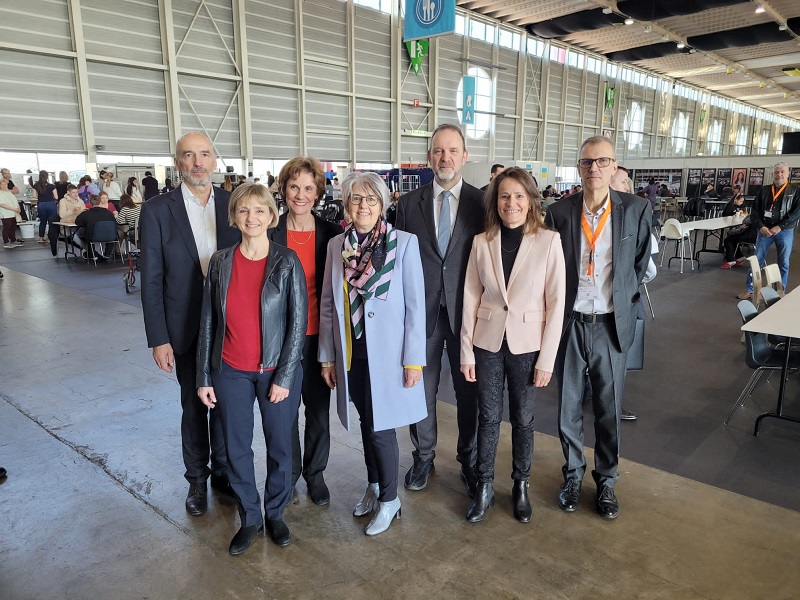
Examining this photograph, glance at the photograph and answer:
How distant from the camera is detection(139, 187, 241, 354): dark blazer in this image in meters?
2.24

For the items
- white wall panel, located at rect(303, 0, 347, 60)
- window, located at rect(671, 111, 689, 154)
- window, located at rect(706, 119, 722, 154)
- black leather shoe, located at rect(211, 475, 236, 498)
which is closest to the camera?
black leather shoe, located at rect(211, 475, 236, 498)

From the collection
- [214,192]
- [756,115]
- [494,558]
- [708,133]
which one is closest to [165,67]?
[214,192]

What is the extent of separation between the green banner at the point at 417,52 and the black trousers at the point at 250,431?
18.2m

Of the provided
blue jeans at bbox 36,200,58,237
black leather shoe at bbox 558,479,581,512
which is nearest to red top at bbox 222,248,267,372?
black leather shoe at bbox 558,479,581,512

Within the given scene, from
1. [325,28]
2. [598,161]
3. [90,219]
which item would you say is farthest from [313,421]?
[325,28]

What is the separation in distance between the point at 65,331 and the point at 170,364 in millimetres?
4001

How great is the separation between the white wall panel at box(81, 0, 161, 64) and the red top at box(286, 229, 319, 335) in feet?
43.7

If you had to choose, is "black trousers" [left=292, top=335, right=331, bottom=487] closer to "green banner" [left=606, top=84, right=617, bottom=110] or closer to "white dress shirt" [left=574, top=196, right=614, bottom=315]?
"white dress shirt" [left=574, top=196, right=614, bottom=315]

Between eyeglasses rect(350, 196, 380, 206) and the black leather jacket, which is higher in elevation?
eyeglasses rect(350, 196, 380, 206)

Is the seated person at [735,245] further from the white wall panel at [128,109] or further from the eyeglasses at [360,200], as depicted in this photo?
the white wall panel at [128,109]

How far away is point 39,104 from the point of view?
12.1 metres

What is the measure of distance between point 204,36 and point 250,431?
14.7 m

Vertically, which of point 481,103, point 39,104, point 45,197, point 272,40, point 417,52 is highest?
point 417,52

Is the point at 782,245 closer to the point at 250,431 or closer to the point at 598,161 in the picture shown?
the point at 598,161
